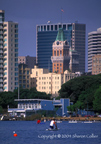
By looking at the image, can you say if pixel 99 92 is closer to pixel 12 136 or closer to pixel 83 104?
pixel 83 104

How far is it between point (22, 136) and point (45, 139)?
908 cm

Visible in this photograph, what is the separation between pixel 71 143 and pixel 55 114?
113 meters

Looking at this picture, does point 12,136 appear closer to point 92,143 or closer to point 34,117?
point 92,143

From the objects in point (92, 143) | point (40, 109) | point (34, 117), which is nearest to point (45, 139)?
point (92, 143)

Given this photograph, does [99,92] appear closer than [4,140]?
No

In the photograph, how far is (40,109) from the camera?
197m

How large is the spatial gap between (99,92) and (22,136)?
86504 mm

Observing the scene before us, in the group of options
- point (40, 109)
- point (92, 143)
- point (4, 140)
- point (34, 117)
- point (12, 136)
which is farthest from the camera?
point (40, 109)

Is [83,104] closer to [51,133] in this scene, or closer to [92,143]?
[51,133]

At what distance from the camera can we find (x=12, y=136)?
100 metres

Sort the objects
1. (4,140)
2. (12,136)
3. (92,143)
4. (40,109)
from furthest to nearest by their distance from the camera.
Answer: (40,109) → (12,136) → (4,140) → (92,143)

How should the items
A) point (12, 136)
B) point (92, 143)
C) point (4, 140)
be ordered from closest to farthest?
1. point (92, 143)
2. point (4, 140)
3. point (12, 136)

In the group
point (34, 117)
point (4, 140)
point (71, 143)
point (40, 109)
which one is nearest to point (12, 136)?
point (4, 140)

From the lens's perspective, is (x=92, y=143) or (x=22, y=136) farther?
(x=22, y=136)
